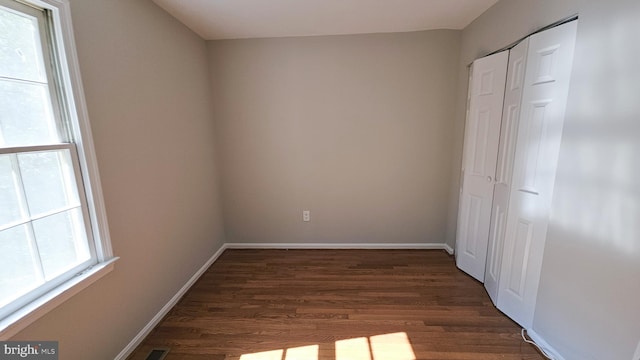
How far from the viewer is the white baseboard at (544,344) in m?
1.59

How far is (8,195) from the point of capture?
1.14 m

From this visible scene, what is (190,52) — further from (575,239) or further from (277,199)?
(575,239)

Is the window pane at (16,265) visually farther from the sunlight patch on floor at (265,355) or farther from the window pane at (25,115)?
the sunlight patch on floor at (265,355)

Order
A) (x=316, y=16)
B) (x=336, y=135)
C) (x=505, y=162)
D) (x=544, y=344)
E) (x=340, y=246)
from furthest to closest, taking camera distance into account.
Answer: (x=340, y=246), (x=336, y=135), (x=316, y=16), (x=505, y=162), (x=544, y=344)

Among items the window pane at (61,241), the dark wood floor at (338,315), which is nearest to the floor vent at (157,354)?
the dark wood floor at (338,315)

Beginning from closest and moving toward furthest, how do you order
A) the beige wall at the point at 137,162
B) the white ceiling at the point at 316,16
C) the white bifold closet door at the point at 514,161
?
the beige wall at the point at 137,162 < the white bifold closet door at the point at 514,161 < the white ceiling at the point at 316,16

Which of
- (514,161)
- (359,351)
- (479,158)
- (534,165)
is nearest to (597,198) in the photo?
(534,165)

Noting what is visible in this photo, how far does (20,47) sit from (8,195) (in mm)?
692

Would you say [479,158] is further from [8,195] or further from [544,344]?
[8,195]

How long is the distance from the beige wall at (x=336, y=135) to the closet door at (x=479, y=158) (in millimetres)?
436

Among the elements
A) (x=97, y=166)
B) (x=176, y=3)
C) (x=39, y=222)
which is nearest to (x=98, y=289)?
(x=39, y=222)

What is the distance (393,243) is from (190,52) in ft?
9.95

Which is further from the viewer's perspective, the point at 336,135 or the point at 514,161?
the point at 336,135

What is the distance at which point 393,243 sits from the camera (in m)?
3.13
